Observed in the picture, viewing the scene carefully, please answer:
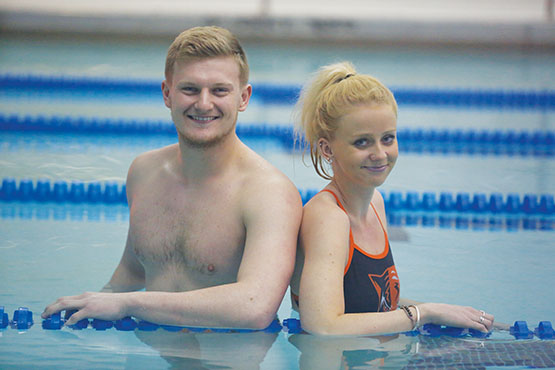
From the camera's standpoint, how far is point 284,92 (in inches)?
325

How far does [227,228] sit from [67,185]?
8.64ft

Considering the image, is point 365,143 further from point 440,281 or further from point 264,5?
point 264,5

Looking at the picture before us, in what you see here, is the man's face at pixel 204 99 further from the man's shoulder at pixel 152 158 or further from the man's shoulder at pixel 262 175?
the man's shoulder at pixel 152 158

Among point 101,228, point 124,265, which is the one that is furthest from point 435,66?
point 124,265

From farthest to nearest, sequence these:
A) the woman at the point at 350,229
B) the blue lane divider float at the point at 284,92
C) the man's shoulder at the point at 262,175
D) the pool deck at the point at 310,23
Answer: the pool deck at the point at 310,23 < the blue lane divider float at the point at 284,92 < the man's shoulder at the point at 262,175 < the woman at the point at 350,229

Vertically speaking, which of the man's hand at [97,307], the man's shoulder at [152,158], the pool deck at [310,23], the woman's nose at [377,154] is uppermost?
the pool deck at [310,23]

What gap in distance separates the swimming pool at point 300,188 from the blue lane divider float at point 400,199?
0.08 feet

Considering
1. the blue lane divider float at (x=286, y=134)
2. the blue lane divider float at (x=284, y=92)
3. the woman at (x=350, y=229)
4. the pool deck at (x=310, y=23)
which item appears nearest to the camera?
the woman at (x=350, y=229)

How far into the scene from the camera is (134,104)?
25.7ft

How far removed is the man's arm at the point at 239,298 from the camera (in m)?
2.39

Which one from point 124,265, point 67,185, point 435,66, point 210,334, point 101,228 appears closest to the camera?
point 210,334

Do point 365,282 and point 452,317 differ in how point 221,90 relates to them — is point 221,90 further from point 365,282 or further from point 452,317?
point 452,317

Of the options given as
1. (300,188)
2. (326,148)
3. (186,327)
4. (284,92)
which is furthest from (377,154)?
(284,92)

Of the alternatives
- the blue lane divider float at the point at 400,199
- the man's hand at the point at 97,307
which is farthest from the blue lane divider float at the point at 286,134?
the man's hand at the point at 97,307
